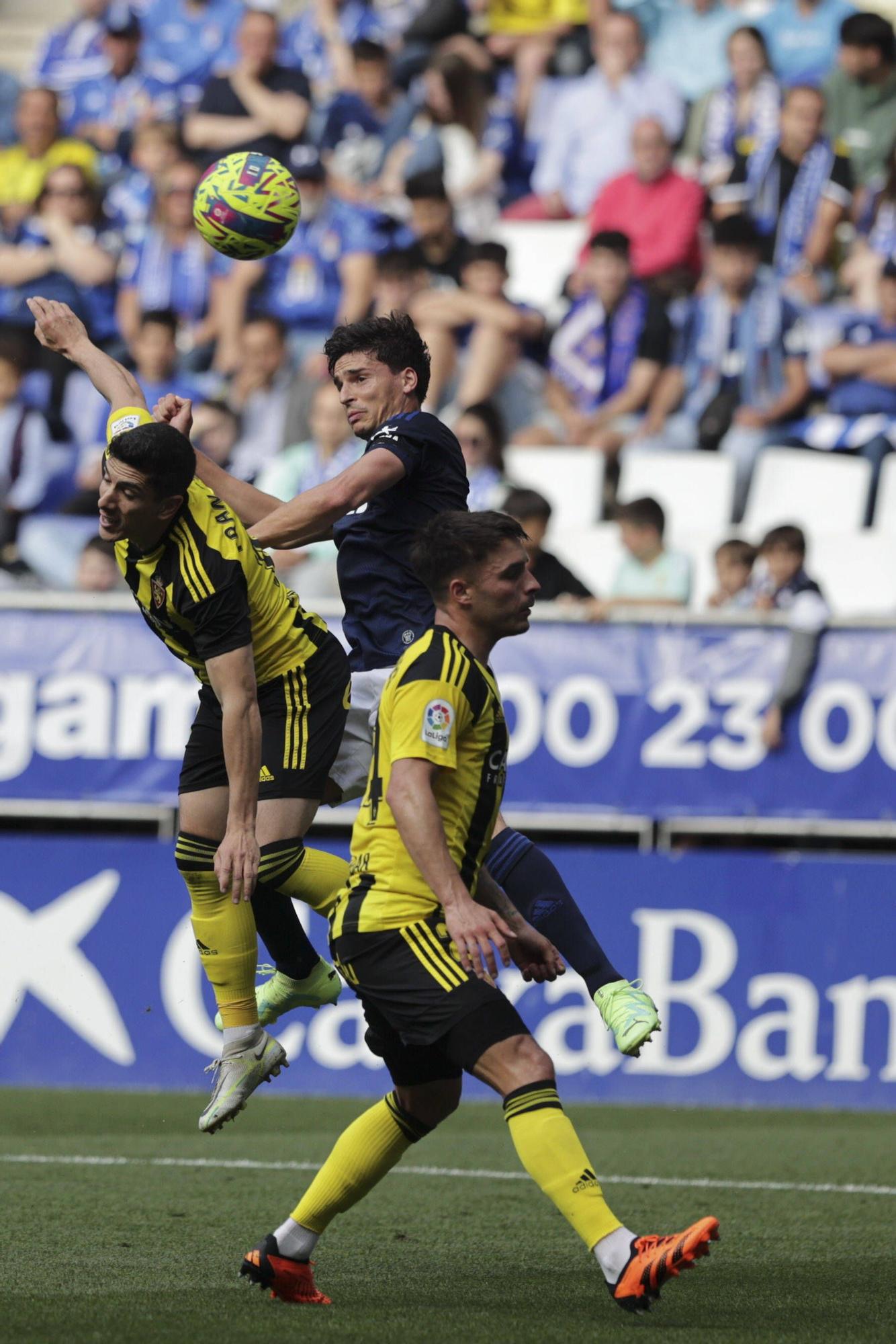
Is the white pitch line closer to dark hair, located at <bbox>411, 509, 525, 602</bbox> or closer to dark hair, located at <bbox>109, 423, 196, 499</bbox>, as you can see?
dark hair, located at <bbox>109, 423, 196, 499</bbox>

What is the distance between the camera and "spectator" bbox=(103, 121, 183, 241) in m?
15.6

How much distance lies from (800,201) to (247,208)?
8.29 meters

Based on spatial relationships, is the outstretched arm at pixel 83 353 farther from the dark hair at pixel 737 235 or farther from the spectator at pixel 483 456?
the dark hair at pixel 737 235

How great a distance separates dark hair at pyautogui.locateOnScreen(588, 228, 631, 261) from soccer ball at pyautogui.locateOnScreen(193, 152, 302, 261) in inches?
271

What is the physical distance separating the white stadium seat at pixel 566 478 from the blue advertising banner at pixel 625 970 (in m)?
2.95

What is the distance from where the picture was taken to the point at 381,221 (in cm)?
1477

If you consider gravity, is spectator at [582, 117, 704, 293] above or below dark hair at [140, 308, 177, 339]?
above

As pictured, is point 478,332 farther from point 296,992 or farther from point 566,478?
point 296,992

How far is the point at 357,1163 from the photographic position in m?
5.41

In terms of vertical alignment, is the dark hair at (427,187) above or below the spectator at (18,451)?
above

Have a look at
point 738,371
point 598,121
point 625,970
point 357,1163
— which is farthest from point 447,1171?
point 598,121

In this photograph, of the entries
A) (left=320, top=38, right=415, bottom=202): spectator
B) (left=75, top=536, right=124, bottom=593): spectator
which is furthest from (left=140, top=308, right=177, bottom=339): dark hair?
(left=320, top=38, right=415, bottom=202): spectator

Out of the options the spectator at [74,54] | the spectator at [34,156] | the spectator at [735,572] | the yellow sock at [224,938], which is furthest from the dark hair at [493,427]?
the spectator at [74,54]

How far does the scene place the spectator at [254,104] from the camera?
50.6ft
